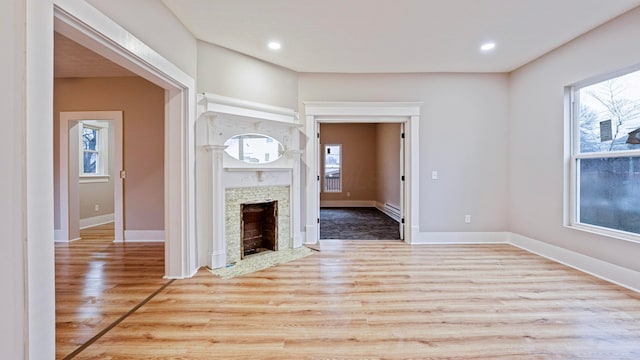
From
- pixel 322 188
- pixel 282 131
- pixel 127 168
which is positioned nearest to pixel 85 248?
pixel 127 168

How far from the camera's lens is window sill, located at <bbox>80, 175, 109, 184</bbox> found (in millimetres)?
Result: 6336

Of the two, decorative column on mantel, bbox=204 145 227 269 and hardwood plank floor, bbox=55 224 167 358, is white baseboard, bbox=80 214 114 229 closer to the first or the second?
hardwood plank floor, bbox=55 224 167 358

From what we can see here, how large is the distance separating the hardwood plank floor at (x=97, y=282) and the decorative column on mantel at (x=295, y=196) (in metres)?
1.78

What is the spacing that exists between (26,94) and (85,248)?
161 inches

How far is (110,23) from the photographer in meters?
2.09

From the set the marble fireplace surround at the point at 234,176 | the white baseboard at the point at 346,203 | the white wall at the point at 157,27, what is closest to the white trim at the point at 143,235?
the marble fireplace surround at the point at 234,176

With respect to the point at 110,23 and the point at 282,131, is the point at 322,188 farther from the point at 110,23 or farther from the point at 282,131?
the point at 110,23

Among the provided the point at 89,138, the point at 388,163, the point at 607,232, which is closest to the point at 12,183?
the point at 607,232

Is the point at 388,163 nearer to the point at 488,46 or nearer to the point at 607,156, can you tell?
the point at 488,46

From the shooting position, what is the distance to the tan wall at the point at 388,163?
7.64 m

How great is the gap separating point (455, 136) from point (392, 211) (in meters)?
3.24

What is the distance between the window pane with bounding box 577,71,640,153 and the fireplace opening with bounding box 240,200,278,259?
3.96 meters

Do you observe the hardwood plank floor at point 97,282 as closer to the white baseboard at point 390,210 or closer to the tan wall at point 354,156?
the white baseboard at point 390,210

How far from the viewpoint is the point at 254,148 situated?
4215 mm
